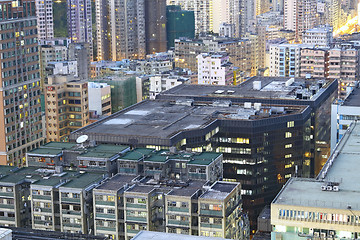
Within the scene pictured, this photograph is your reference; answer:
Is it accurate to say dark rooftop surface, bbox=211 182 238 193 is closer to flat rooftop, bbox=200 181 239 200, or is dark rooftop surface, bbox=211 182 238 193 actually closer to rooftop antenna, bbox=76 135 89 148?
flat rooftop, bbox=200 181 239 200

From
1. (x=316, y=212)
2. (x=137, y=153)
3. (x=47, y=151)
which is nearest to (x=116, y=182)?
(x=137, y=153)

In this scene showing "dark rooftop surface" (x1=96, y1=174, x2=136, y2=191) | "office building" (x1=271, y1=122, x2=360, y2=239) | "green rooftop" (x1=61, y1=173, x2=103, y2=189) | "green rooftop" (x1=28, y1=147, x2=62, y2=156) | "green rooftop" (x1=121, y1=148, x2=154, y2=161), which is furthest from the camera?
"green rooftop" (x1=28, y1=147, x2=62, y2=156)

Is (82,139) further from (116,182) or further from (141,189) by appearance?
(141,189)

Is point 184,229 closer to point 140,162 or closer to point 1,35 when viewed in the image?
point 140,162

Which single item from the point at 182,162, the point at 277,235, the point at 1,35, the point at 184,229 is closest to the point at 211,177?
the point at 182,162

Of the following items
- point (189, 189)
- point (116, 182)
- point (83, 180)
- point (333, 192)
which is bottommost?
point (189, 189)

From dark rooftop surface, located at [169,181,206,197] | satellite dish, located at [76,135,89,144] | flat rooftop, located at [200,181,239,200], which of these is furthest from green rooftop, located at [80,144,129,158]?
flat rooftop, located at [200,181,239,200]

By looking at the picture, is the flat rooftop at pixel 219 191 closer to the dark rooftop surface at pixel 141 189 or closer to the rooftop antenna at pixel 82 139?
the dark rooftop surface at pixel 141 189
